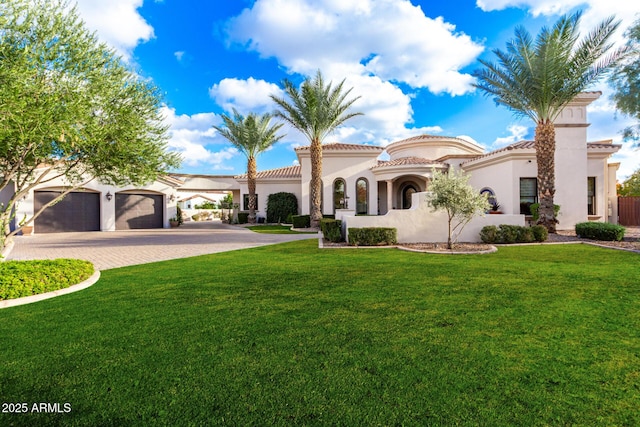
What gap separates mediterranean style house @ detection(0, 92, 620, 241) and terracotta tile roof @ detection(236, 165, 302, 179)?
115 millimetres

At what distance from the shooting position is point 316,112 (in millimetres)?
21516

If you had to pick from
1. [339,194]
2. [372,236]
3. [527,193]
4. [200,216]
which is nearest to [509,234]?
[372,236]

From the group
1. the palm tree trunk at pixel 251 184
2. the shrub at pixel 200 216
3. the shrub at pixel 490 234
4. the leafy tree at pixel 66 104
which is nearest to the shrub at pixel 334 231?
the shrub at pixel 490 234

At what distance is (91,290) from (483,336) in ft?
24.6

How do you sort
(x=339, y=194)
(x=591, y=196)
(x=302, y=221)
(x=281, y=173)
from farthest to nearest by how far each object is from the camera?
(x=281, y=173) < (x=339, y=194) < (x=302, y=221) < (x=591, y=196)

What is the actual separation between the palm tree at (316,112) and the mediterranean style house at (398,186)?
3718mm

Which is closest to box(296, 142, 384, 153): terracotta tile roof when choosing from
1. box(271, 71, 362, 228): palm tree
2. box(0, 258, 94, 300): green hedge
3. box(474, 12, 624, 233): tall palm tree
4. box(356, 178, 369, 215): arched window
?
box(356, 178, 369, 215): arched window

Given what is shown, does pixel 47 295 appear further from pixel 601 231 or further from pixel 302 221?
pixel 601 231

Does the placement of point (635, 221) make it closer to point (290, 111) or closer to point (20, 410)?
point (290, 111)

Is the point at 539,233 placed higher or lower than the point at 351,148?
lower

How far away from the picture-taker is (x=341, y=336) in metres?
4.02

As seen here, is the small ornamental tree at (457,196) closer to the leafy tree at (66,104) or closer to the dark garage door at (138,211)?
the leafy tree at (66,104)

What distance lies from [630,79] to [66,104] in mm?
22046

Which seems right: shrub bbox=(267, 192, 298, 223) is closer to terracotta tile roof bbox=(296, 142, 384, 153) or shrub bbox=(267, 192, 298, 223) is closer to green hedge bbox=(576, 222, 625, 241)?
terracotta tile roof bbox=(296, 142, 384, 153)
